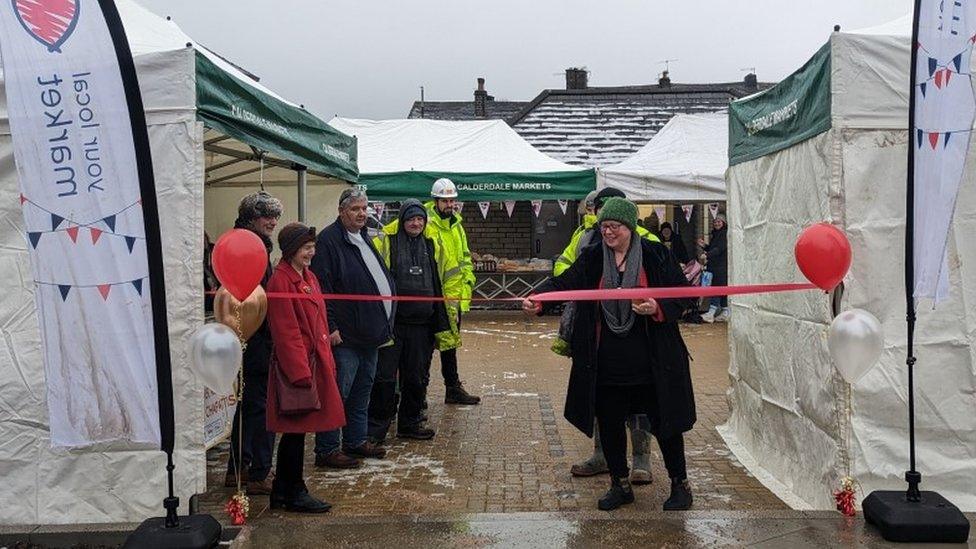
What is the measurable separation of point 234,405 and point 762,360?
355cm

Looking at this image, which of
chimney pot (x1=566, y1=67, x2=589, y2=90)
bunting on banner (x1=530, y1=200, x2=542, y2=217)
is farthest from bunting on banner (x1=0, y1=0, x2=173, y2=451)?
chimney pot (x1=566, y1=67, x2=589, y2=90)

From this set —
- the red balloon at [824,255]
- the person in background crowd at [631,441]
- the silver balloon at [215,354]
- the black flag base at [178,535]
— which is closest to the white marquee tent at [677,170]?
the person in background crowd at [631,441]

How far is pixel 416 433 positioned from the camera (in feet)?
22.3

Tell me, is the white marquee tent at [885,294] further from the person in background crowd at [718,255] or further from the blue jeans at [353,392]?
the person in background crowd at [718,255]

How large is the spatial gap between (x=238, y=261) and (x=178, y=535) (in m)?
1.26

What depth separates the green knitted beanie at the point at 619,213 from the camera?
4633 mm

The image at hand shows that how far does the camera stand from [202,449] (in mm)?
4613

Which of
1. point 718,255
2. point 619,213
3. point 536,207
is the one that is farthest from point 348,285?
point 536,207

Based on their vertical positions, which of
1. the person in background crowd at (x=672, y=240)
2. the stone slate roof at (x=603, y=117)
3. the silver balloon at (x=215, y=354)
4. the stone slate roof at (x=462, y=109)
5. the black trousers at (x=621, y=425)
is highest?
the stone slate roof at (x=462, y=109)

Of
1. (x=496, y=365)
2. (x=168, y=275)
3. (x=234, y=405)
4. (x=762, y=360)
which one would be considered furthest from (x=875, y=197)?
(x=496, y=365)

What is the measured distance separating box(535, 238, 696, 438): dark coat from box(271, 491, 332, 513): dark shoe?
1.49 m

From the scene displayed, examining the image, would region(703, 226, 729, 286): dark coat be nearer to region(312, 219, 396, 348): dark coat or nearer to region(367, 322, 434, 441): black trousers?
region(367, 322, 434, 441): black trousers

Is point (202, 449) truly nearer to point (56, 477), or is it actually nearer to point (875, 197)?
point (56, 477)

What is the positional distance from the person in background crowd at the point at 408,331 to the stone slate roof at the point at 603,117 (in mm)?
12524
